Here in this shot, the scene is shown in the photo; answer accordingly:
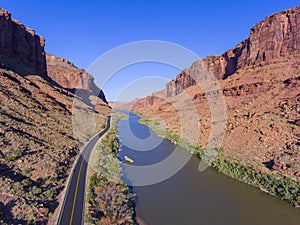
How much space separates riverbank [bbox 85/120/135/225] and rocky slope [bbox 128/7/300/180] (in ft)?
56.9

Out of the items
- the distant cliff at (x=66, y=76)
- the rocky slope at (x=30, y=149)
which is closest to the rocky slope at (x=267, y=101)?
the rocky slope at (x=30, y=149)

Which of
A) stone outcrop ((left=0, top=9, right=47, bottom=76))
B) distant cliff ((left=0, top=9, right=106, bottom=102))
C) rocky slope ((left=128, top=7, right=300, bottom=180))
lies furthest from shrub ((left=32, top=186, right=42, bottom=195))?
stone outcrop ((left=0, top=9, right=47, bottom=76))

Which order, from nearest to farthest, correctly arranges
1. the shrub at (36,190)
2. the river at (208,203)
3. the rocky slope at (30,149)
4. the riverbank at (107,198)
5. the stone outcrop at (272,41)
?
the rocky slope at (30,149), the riverbank at (107,198), the shrub at (36,190), the river at (208,203), the stone outcrop at (272,41)

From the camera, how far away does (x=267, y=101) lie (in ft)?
133

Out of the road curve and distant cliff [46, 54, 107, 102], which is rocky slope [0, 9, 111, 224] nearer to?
the road curve

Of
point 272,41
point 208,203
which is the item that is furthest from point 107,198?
point 272,41

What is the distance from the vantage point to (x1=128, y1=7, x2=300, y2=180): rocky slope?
28.2m

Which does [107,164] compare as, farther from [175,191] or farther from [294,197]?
[294,197]

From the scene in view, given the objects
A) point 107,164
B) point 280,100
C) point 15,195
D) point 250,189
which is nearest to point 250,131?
point 280,100

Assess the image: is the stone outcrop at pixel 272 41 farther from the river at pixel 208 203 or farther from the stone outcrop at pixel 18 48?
the stone outcrop at pixel 18 48

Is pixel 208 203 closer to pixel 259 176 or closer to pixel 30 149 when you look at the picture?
pixel 259 176

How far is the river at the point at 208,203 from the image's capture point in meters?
17.6

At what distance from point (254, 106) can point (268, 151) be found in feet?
51.5

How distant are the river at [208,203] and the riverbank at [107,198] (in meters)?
1.59
